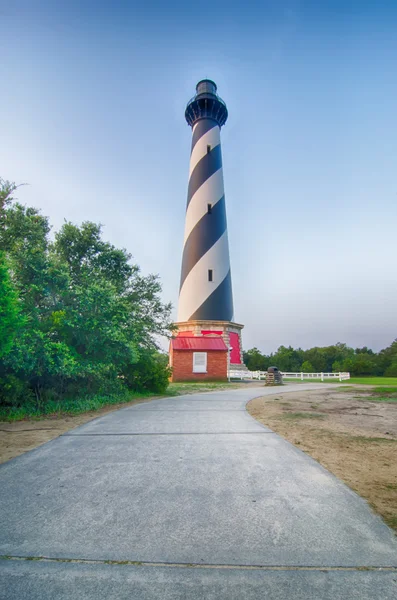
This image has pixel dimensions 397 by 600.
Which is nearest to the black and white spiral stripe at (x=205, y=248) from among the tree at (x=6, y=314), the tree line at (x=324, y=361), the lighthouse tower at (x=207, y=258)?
the lighthouse tower at (x=207, y=258)

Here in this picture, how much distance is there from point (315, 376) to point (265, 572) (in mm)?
27490

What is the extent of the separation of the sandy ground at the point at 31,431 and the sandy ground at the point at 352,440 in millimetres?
4075

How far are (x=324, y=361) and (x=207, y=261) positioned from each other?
46.0m

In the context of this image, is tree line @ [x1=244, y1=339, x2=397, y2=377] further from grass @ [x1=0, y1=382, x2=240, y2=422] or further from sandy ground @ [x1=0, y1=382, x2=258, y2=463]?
sandy ground @ [x1=0, y1=382, x2=258, y2=463]

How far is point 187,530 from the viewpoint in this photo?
7.29 feet

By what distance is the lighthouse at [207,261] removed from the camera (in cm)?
2505

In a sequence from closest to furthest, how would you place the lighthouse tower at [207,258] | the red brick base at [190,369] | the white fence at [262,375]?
the red brick base at [190,369]
the white fence at [262,375]
the lighthouse tower at [207,258]

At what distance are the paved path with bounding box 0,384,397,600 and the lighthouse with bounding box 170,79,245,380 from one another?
63.8 ft

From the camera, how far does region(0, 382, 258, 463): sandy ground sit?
4578 millimetres

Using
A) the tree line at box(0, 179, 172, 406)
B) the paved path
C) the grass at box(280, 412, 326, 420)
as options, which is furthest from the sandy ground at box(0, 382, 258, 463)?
the grass at box(280, 412, 326, 420)

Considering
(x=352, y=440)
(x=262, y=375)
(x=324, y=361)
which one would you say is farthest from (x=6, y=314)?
(x=324, y=361)

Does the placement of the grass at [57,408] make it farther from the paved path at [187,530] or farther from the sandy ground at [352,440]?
the sandy ground at [352,440]

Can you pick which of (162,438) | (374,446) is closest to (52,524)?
(162,438)

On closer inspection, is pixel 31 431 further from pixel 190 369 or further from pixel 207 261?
pixel 207 261
